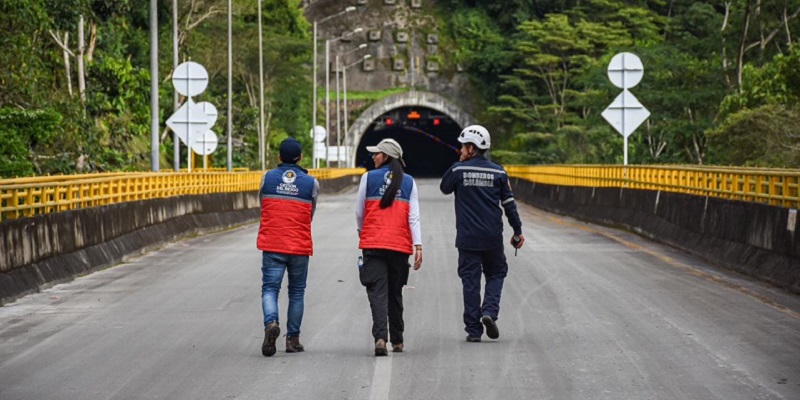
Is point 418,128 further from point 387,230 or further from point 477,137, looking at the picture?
point 387,230

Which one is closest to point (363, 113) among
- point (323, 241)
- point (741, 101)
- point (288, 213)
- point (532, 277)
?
point (741, 101)

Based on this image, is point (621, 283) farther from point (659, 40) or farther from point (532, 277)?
point (659, 40)

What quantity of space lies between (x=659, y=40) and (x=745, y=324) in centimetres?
7972

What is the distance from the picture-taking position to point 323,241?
26.4 m

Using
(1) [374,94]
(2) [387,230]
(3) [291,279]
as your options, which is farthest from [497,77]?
(2) [387,230]

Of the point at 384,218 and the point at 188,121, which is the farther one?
the point at 188,121

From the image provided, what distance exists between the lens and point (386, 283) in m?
11.4

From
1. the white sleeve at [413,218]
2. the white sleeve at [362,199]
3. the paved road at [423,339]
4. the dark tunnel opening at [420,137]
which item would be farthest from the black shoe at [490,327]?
the dark tunnel opening at [420,137]

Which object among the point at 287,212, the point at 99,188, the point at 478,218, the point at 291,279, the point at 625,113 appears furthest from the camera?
the point at 625,113

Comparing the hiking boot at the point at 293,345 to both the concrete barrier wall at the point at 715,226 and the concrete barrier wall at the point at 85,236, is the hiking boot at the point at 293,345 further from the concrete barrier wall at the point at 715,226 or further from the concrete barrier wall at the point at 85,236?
the concrete barrier wall at the point at 715,226

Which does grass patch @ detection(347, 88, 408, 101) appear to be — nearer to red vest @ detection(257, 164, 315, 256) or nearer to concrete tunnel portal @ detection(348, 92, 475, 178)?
concrete tunnel portal @ detection(348, 92, 475, 178)

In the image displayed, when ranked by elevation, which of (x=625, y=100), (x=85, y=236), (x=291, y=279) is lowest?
(x=85, y=236)

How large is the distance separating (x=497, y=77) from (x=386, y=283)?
90.3 metres

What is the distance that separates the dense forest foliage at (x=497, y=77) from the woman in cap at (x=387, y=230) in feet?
77.8
